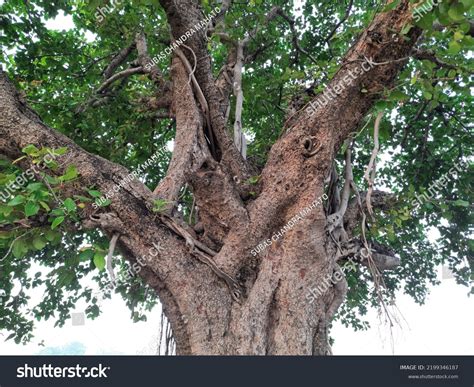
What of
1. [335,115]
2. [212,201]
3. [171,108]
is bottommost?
[212,201]

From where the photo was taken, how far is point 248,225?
2529 mm

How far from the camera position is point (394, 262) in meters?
3.12

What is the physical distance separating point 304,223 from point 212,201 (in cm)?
69

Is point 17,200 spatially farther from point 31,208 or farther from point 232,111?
point 232,111

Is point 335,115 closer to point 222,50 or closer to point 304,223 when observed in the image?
point 304,223
